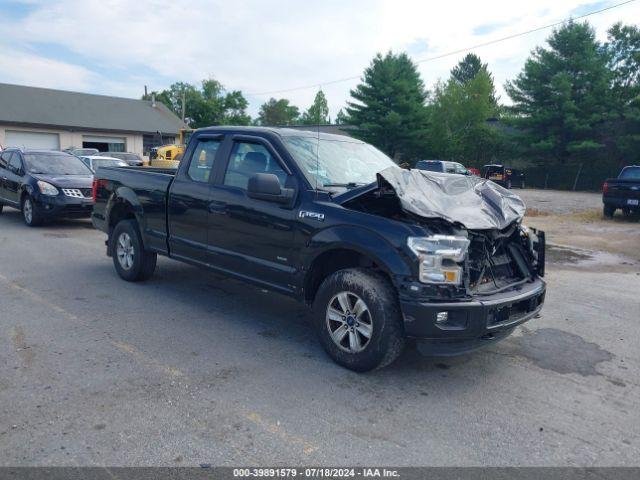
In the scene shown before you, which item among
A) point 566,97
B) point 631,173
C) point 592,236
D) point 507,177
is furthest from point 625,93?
point 592,236

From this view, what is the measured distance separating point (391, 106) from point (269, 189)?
3898 centimetres

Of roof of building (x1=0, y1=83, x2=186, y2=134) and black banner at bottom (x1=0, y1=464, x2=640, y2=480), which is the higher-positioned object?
roof of building (x1=0, y1=83, x2=186, y2=134)

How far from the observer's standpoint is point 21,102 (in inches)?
1580

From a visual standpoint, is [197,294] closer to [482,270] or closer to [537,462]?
[482,270]

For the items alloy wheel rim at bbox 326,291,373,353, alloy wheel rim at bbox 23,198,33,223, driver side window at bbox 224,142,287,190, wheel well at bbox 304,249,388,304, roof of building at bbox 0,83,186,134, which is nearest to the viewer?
alloy wheel rim at bbox 326,291,373,353

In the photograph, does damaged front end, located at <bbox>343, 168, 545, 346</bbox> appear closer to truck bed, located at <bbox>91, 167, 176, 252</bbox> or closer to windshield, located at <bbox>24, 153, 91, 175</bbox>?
truck bed, located at <bbox>91, 167, 176, 252</bbox>

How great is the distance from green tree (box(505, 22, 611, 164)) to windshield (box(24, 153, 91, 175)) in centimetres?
3246

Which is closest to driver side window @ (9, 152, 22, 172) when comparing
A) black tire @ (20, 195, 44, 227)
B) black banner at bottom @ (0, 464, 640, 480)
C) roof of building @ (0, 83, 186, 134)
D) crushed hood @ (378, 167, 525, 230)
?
black tire @ (20, 195, 44, 227)

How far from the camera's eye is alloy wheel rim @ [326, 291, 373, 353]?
4.28 m

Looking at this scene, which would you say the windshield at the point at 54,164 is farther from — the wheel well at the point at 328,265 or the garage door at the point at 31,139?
the garage door at the point at 31,139

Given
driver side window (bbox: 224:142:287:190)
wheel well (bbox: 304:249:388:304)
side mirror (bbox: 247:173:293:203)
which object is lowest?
wheel well (bbox: 304:249:388:304)

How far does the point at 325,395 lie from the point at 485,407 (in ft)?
3.79

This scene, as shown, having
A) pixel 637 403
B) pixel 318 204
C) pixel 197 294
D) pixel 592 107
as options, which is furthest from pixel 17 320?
pixel 592 107

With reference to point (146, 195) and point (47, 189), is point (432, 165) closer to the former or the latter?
point (47, 189)
